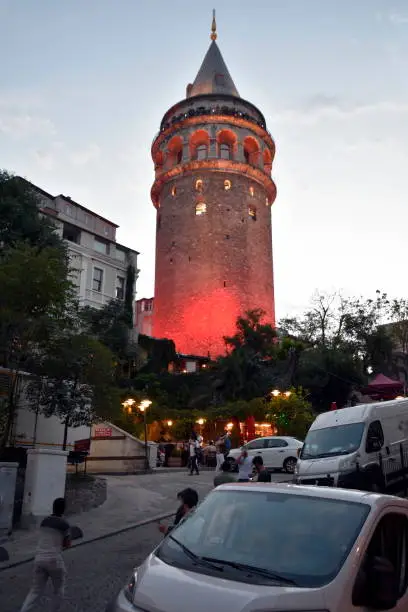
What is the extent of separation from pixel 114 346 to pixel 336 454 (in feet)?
86.8

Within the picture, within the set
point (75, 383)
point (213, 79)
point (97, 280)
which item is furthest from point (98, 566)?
point (213, 79)

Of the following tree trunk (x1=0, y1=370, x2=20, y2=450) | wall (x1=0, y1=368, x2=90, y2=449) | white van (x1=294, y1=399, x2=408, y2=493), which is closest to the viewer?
white van (x1=294, y1=399, x2=408, y2=493)

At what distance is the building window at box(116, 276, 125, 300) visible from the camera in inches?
1679

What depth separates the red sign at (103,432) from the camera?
77.5ft

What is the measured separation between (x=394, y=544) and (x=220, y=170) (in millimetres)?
52241

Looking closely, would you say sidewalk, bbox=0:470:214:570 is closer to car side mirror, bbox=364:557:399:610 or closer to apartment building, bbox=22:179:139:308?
car side mirror, bbox=364:557:399:610

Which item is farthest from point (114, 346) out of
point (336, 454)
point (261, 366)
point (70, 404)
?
point (336, 454)

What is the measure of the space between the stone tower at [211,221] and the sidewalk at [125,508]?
30.3 m

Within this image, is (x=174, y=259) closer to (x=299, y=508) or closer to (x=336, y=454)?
(x=336, y=454)

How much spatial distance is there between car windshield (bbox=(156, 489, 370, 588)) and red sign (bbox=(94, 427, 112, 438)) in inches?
790

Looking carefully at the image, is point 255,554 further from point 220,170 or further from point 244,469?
point 220,170

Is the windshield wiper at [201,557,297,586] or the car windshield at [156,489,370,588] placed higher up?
the car windshield at [156,489,370,588]

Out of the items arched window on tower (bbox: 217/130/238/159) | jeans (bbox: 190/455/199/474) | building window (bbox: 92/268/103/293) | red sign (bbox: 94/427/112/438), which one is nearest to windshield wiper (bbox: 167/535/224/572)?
jeans (bbox: 190/455/199/474)

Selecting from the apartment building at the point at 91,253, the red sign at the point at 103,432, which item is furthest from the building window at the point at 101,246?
the red sign at the point at 103,432
